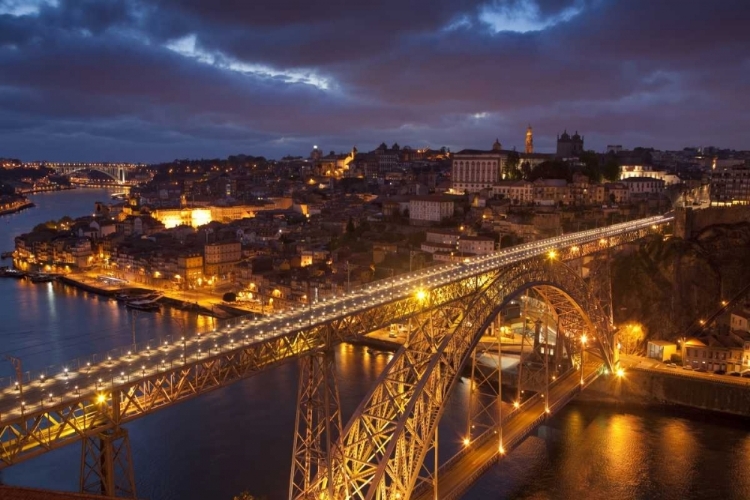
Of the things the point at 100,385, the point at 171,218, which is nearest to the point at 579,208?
the point at 100,385

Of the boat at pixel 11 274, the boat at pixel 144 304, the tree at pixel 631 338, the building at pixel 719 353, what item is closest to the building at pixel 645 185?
the tree at pixel 631 338

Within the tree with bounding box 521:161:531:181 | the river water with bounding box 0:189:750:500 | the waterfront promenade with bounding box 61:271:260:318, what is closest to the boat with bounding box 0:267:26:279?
the waterfront promenade with bounding box 61:271:260:318

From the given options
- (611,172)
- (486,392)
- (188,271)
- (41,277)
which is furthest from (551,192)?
(41,277)

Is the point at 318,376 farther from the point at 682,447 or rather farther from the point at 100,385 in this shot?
the point at 682,447

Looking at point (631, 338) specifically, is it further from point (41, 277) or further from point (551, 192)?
point (41, 277)

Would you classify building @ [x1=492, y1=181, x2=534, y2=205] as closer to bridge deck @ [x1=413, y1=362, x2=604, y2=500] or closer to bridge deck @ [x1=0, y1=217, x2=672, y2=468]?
bridge deck @ [x1=413, y1=362, x2=604, y2=500]

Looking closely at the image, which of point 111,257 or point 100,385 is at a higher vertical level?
point 100,385
